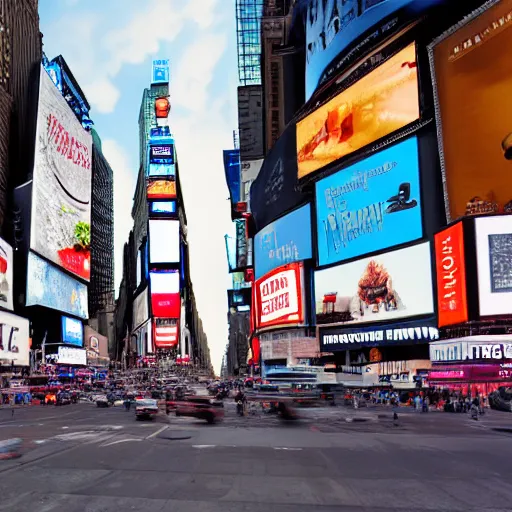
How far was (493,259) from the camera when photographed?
156ft

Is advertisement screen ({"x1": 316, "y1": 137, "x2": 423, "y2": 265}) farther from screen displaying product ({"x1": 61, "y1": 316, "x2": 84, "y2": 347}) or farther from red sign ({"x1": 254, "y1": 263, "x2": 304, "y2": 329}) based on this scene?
screen displaying product ({"x1": 61, "y1": 316, "x2": 84, "y2": 347})

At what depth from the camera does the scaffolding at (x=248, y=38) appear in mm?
151125

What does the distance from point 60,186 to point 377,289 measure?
65824mm

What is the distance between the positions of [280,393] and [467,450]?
61.3 ft

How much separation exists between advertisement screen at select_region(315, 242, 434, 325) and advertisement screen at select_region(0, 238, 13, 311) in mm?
43855

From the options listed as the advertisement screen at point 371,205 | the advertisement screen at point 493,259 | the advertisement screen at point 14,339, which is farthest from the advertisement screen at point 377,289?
the advertisement screen at point 14,339

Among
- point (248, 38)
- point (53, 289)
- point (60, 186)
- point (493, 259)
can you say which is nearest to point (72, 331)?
point (53, 289)

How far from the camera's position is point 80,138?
4683 inches

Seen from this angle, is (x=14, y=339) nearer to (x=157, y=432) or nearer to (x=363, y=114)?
(x=363, y=114)

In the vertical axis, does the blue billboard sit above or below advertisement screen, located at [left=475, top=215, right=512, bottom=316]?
above

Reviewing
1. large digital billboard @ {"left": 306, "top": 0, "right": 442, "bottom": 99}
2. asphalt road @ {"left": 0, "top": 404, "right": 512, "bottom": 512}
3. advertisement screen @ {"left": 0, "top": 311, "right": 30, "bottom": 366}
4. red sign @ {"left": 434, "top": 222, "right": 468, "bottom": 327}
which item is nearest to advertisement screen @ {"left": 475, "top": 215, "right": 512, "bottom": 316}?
red sign @ {"left": 434, "top": 222, "right": 468, "bottom": 327}

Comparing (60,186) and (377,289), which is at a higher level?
(60,186)

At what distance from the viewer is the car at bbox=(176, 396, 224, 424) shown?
32.2m

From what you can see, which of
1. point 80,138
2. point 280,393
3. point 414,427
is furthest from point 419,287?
point 80,138
